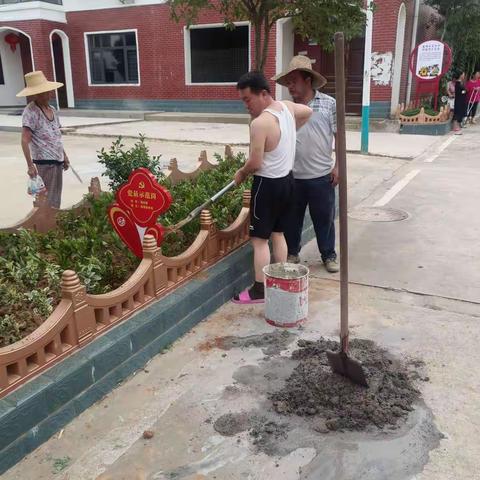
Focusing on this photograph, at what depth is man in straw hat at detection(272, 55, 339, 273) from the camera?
4074 mm

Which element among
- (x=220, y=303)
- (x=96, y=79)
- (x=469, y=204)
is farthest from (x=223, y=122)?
(x=220, y=303)

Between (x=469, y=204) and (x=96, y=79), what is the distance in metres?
17.7

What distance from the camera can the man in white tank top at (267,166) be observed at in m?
3.44

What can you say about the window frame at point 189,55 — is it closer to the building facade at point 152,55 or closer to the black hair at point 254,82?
the building facade at point 152,55

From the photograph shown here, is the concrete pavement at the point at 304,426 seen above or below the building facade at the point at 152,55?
below

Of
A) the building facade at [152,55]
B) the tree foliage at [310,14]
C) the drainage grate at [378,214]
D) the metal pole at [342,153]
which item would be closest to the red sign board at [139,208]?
the metal pole at [342,153]

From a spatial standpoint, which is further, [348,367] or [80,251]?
[80,251]

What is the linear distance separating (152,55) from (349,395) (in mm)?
18770

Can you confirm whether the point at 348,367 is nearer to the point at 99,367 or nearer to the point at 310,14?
the point at 99,367

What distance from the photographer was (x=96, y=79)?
2086 cm

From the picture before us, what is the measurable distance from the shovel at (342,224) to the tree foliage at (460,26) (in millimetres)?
15766

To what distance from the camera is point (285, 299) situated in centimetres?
348

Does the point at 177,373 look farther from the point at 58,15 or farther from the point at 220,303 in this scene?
the point at 58,15

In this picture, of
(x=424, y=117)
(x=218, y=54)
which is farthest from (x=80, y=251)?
(x=218, y=54)
